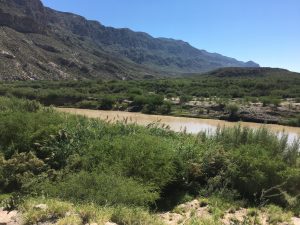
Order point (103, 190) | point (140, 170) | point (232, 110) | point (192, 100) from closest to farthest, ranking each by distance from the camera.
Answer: point (103, 190) < point (140, 170) < point (232, 110) < point (192, 100)

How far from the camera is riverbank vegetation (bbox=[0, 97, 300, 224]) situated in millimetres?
10914

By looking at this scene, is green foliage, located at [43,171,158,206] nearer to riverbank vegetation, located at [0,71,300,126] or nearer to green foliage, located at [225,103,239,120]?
riverbank vegetation, located at [0,71,300,126]

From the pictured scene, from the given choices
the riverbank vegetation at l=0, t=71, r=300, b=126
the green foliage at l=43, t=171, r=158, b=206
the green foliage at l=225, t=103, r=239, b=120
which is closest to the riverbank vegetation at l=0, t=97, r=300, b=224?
the green foliage at l=43, t=171, r=158, b=206

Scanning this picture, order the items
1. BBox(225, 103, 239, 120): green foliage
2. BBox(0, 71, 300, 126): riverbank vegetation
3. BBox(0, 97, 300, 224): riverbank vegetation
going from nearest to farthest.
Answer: BBox(0, 97, 300, 224): riverbank vegetation < BBox(225, 103, 239, 120): green foliage < BBox(0, 71, 300, 126): riverbank vegetation

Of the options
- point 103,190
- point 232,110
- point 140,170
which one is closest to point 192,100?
point 232,110

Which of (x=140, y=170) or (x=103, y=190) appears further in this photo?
(x=140, y=170)

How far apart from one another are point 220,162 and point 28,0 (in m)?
160

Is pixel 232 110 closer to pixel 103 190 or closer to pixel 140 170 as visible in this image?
pixel 140 170

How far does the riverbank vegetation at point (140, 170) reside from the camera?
10.9 meters

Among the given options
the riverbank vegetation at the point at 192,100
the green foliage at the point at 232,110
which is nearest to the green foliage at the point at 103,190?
the riverbank vegetation at the point at 192,100

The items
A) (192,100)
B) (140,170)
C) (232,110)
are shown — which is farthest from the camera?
(192,100)

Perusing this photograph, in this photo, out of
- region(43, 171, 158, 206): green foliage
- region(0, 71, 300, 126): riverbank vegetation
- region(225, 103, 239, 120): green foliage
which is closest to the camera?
region(43, 171, 158, 206): green foliage

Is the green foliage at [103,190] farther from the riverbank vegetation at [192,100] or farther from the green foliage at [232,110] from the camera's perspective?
the green foliage at [232,110]

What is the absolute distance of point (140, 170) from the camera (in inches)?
486
